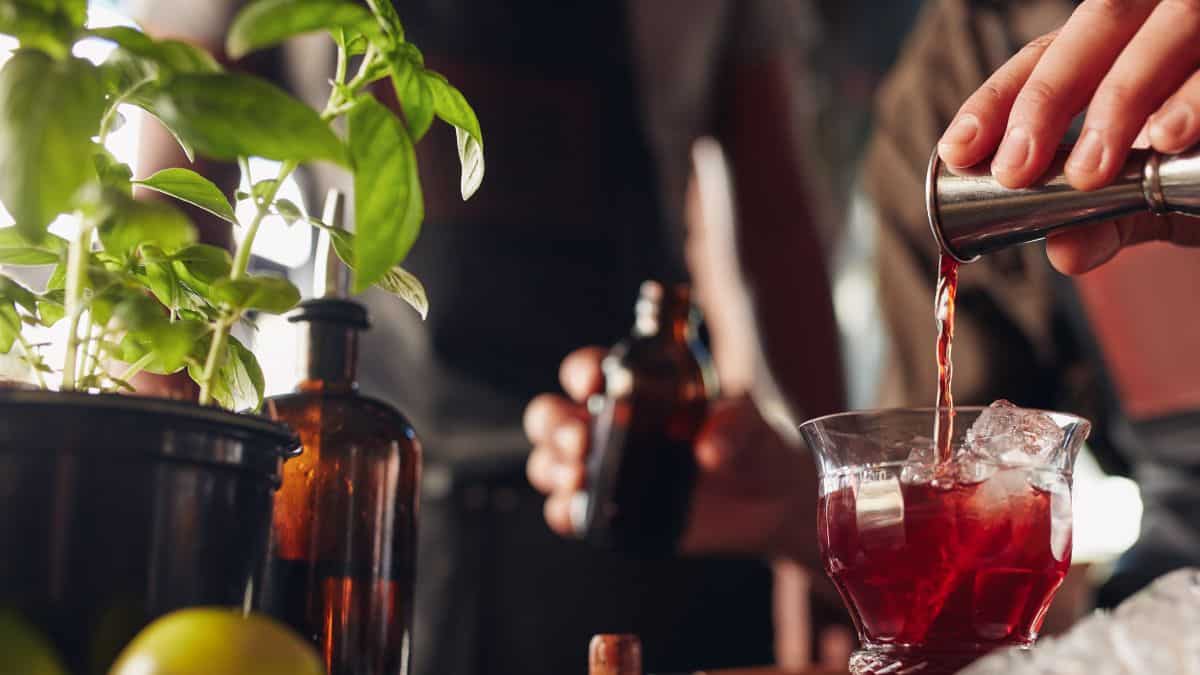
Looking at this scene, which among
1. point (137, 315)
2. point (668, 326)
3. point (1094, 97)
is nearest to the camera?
point (137, 315)

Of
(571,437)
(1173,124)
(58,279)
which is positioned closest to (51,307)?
(58,279)

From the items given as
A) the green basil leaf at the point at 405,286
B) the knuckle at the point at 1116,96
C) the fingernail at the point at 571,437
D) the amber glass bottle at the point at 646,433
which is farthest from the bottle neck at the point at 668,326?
the green basil leaf at the point at 405,286

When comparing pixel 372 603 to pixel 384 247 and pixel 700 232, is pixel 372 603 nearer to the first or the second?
pixel 384 247

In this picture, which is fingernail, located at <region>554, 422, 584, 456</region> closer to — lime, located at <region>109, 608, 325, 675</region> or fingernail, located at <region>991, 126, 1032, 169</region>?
fingernail, located at <region>991, 126, 1032, 169</region>

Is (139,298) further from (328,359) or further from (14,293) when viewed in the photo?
(328,359)

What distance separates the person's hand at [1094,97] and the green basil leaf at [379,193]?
44 centimetres

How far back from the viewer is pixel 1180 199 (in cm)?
77

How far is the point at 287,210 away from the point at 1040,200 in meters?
0.50

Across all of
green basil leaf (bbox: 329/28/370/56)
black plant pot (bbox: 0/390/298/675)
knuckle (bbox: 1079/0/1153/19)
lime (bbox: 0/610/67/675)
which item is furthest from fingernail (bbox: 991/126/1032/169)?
lime (bbox: 0/610/67/675)

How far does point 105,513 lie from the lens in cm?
51

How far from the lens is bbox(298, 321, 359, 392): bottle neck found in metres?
0.78

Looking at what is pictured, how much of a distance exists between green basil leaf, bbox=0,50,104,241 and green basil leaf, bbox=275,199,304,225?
161mm

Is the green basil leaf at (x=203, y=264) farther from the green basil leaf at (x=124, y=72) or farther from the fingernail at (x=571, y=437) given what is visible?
the fingernail at (x=571, y=437)

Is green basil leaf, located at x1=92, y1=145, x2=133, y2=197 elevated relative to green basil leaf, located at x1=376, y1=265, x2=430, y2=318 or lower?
elevated
